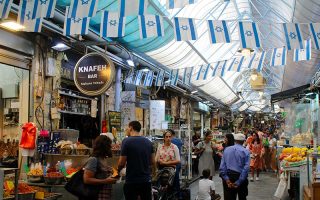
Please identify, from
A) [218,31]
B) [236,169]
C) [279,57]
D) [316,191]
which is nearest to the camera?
[316,191]

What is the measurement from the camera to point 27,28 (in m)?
5.51

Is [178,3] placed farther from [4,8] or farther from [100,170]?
[100,170]

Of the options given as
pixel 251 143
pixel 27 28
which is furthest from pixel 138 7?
pixel 251 143

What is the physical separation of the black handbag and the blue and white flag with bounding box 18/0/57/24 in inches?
87.9

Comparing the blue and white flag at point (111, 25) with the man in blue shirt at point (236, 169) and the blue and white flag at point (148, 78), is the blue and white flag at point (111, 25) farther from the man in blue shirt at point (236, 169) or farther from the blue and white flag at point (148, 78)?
the blue and white flag at point (148, 78)

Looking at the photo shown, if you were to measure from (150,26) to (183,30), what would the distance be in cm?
70

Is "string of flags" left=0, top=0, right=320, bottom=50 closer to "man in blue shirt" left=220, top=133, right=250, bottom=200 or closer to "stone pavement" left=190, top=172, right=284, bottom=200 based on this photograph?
"man in blue shirt" left=220, top=133, right=250, bottom=200

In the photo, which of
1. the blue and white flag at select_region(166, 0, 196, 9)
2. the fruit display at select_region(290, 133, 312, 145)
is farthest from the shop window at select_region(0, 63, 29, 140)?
the fruit display at select_region(290, 133, 312, 145)

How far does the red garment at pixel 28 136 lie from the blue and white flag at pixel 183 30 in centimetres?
319

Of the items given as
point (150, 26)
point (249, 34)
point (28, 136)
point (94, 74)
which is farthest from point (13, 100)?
point (249, 34)

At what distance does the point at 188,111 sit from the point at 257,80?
4.16 m

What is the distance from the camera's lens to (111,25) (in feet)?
19.6

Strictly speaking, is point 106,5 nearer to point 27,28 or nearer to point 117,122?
point 27,28

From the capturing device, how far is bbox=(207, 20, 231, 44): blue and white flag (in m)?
6.94
